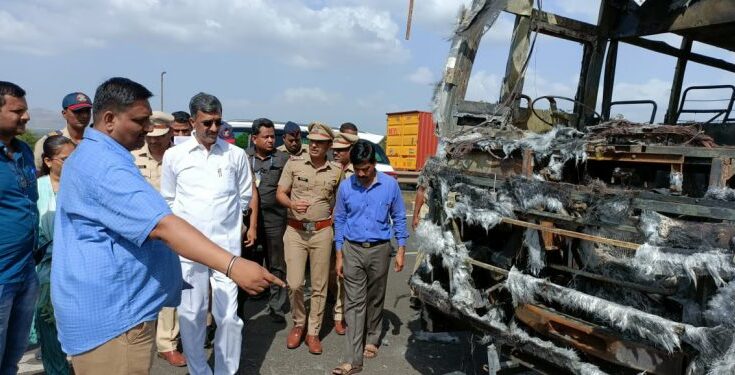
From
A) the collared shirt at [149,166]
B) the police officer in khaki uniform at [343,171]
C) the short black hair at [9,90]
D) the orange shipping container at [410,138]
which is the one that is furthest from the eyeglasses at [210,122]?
the orange shipping container at [410,138]

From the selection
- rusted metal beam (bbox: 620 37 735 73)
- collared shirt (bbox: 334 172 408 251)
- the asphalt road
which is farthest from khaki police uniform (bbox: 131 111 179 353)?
rusted metal beam (bbox: 620 37 735 73)

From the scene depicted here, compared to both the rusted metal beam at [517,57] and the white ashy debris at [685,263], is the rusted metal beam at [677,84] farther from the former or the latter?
the white ashy debris at [685,263]

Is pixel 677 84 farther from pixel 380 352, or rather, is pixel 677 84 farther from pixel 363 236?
pixel 380 352

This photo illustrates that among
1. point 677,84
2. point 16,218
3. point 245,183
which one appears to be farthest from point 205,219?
point 677,84

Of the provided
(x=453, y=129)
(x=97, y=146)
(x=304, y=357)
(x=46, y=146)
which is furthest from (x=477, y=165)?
(x=46, y=146)

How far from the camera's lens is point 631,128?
2.96m

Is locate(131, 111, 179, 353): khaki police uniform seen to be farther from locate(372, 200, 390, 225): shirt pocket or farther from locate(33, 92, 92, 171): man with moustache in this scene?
locate(372, 200, 390, 225): shirt pocket

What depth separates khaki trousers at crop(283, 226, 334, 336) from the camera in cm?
428

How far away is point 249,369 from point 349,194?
1.50 m

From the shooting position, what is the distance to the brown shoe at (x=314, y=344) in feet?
13.6

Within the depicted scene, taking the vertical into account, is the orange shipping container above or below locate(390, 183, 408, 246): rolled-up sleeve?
above

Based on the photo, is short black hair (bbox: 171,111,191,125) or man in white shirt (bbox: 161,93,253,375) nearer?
man in white shirt (bbox: 161,93,253,375)

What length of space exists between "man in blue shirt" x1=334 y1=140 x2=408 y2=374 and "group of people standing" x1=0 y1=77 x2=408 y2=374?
0.01m

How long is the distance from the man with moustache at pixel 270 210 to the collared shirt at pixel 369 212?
1135 mm
